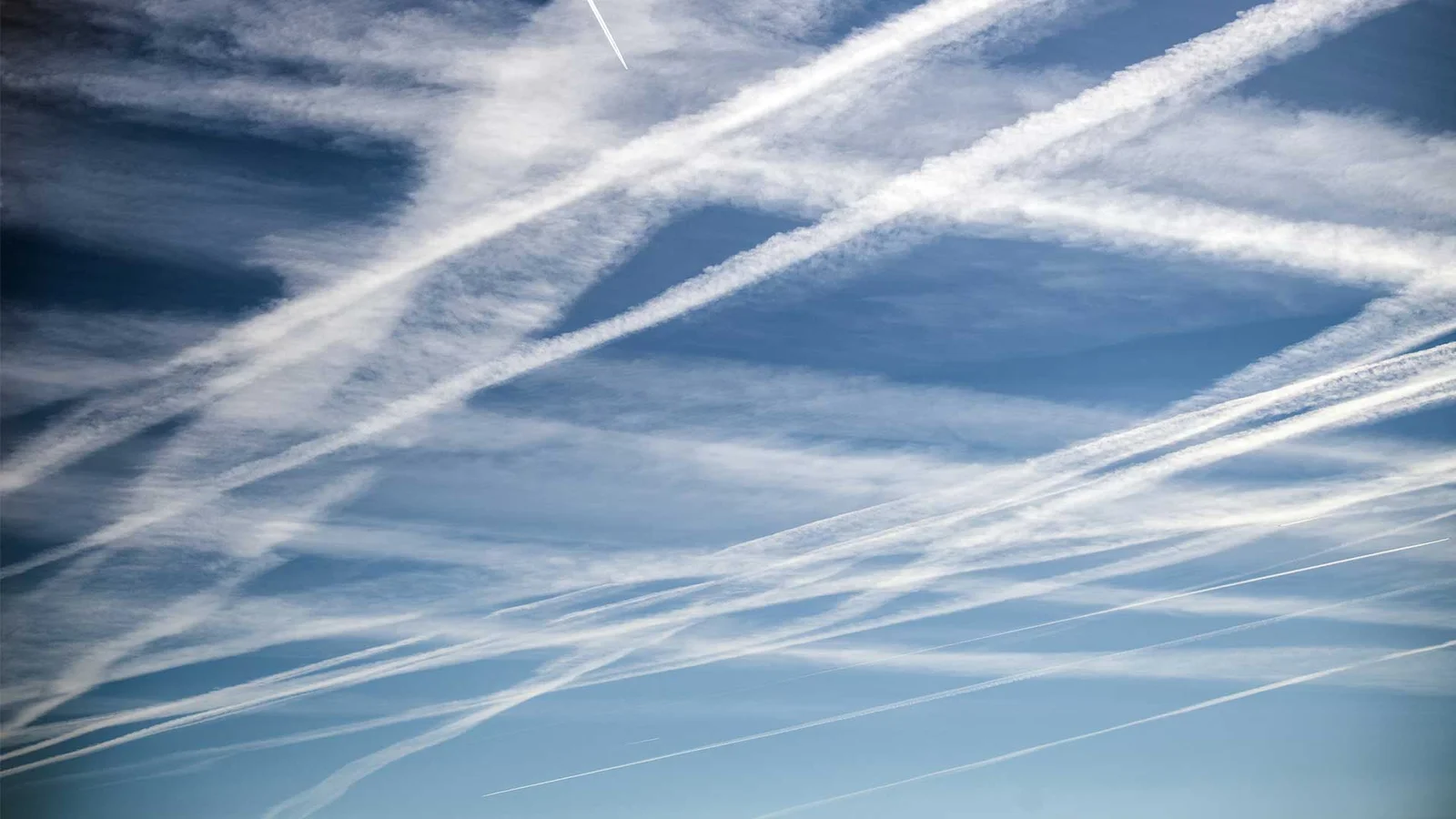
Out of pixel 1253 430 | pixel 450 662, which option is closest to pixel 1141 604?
pixel 1253 430

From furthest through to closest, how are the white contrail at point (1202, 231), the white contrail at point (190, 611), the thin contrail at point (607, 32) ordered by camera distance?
the white contrail at point (190, 611)
the white contrail at point (1202, 231)
the thin contrail at point (607, 32)

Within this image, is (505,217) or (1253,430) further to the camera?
(1253,430)

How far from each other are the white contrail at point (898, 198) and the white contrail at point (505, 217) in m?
0.29

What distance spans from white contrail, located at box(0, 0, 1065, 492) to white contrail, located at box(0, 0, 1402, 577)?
29 centimetres

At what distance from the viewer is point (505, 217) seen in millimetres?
3221

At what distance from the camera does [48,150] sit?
3051mm

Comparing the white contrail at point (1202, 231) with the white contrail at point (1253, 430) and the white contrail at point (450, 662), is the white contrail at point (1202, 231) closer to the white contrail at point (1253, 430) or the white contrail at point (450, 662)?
the white contrail at point (1253, 430)

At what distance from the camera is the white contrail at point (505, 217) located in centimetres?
306

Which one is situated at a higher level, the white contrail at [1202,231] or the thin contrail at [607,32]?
the thin contrail at [607,32]

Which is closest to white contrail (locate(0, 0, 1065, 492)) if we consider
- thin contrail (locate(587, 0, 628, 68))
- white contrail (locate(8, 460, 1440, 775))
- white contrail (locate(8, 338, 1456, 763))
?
thin contrail (locate(587, 0, 628, 68))

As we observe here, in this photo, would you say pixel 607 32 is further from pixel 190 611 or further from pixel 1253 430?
pixel 1253 430

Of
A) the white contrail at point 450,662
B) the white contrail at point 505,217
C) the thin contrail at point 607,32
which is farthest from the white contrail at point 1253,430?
the thin contrail at point 607,32

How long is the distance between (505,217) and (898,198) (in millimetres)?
1284

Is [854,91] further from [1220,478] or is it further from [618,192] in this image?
[1220,478]
